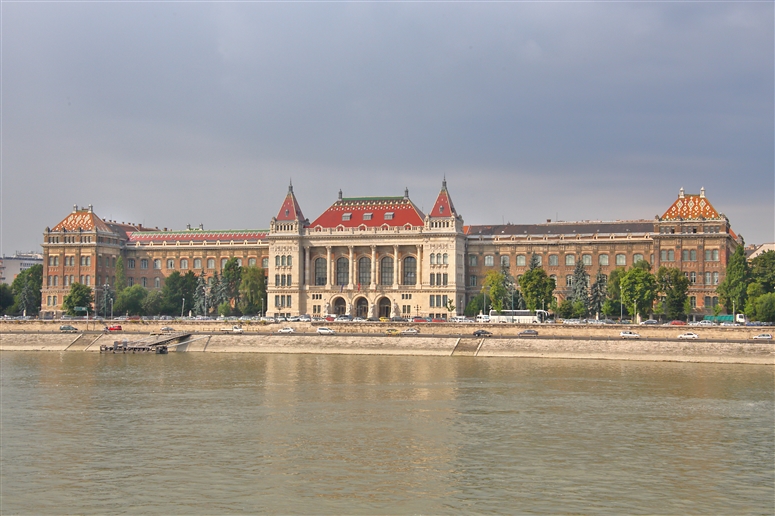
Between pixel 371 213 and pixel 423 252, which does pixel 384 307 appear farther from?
pixel 371 213

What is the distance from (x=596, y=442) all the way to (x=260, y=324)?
6859 centimetres

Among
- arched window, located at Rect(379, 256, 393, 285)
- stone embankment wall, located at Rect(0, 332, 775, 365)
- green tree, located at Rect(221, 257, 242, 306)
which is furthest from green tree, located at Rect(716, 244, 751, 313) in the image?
green tree, located at Rect(221, 257, 242, 306)

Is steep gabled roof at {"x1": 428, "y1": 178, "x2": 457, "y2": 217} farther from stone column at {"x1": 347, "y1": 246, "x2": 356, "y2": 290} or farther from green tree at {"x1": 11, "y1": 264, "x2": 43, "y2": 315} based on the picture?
green tree at {"x1": 11, "y1": 264, "x2": 43, "y2": 315}

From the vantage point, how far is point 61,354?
96938 mm

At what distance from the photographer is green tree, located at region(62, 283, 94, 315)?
131125 mm

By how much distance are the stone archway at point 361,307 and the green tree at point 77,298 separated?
37.0 metres

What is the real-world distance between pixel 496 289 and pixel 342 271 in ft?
82.0

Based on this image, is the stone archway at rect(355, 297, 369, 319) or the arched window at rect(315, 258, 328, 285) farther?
the arched window at rect(315, 258, 328, 285)

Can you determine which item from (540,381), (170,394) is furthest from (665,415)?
(170,394)

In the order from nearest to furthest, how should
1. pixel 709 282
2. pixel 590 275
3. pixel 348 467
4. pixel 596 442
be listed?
pixel 348 467 < pixel 596 442 < pixel 709 282 < pixel 590 275

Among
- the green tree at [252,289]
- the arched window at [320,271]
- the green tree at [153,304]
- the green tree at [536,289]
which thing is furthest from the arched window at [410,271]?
the green tree at [153,304]

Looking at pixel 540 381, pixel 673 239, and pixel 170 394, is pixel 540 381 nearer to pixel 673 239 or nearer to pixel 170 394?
pixel 170 394

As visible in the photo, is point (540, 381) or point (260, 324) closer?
point (540, 381)

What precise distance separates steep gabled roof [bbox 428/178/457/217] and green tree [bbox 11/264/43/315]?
198ft
